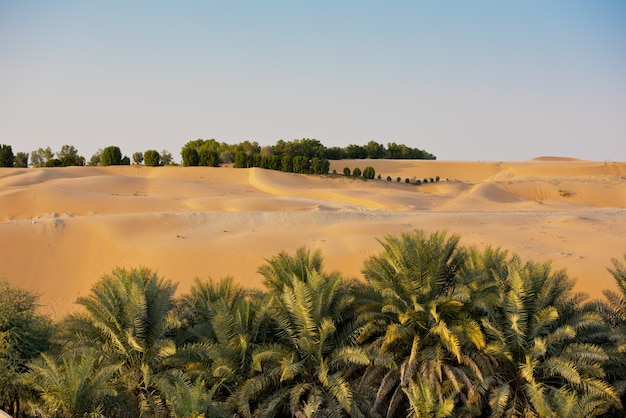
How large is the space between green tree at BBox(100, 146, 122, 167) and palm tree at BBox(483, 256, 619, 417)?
52.2 meters

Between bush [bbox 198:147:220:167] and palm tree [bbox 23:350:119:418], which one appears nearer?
palm tree [bbox 23:350:119:418]

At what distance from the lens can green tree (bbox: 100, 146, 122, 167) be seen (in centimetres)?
6181

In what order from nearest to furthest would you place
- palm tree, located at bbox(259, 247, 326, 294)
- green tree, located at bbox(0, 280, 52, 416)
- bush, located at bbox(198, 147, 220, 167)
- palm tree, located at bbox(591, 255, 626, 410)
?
1. green tree, located at bbox(0, 280, 52, 416)
2. palm tree, located at bbox(591, 255, 626, 410)
3. palm tree, located at bbox(259, 247, 326, 294)
4. bush, located at bbox(198, 147, 220, 167)

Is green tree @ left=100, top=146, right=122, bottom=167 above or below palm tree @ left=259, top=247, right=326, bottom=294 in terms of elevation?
above

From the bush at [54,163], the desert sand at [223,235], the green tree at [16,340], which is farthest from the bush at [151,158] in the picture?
the green tree at [16,340]

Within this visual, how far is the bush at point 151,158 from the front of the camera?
62.8 metres

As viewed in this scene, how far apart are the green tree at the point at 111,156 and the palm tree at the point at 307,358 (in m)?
50.2

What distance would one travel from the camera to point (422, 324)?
47.7 ft

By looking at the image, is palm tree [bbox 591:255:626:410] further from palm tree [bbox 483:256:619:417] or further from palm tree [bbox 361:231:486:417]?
palm tree [bbox 361:231:486:417]

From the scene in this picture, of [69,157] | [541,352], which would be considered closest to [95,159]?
[69,157]

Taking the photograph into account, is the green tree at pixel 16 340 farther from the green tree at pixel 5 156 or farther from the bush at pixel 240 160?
the green tree at pixel 5 156

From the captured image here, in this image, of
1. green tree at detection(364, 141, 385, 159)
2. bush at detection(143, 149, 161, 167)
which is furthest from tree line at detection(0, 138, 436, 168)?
green tree at detection(364, 141, 385, 159)

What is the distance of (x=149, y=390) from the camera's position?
558 inches

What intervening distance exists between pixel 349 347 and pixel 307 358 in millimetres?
917
